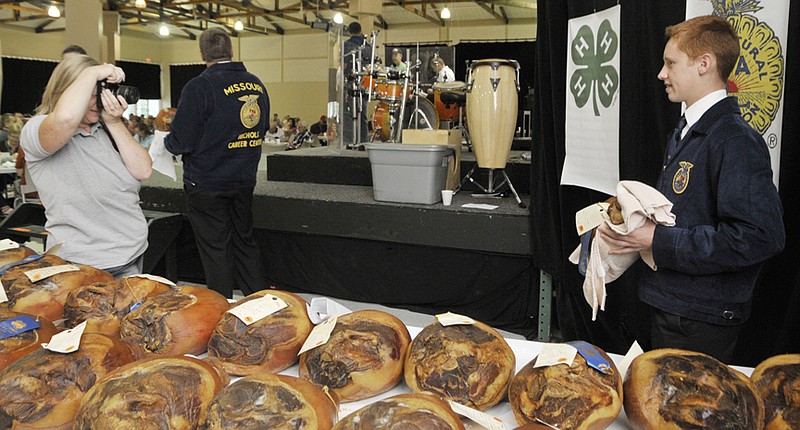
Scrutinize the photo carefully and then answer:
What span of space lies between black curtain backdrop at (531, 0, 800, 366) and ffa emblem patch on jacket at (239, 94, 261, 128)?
1439 mm

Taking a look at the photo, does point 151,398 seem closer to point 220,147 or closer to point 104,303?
point 104,303

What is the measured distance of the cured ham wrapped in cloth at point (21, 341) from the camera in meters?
0.99

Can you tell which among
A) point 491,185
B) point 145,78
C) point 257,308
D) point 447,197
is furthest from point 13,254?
point 145,78

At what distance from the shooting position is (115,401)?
800 mm

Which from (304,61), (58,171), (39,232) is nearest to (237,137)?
(39,232)

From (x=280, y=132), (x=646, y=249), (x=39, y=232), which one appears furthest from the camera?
(x=280, y=132)

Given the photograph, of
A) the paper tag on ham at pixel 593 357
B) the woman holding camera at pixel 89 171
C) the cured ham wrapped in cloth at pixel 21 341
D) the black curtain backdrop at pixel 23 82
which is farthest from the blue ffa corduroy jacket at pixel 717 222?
the black curtain backdrop at pixel 23 82

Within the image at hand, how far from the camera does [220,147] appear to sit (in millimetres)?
3061

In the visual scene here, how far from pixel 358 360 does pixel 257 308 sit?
9.4 inches

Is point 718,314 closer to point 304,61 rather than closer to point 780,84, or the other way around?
point 780,84

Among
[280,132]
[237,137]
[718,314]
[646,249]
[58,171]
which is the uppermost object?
[280,132]

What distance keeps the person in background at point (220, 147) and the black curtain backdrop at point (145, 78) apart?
687 inches

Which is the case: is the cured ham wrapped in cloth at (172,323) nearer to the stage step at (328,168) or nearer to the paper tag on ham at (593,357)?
the paper tag on ham at (593,357)

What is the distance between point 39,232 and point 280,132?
10.2m
